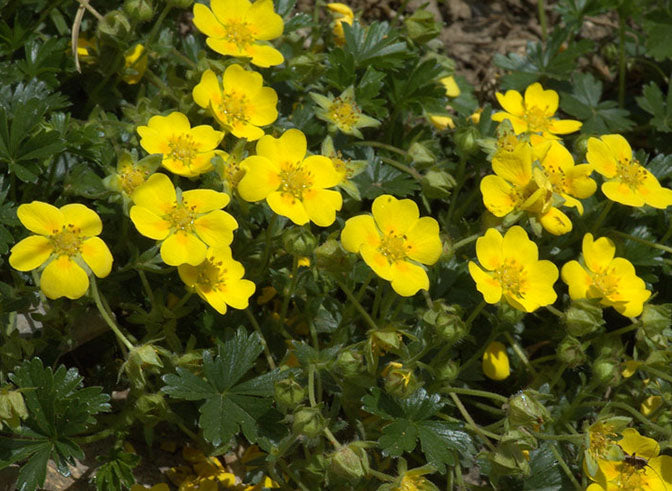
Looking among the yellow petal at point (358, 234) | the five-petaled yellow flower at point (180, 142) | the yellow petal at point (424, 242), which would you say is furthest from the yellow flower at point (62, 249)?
the yellow petal at point (424, 242)

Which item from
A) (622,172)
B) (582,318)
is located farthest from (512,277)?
(622,172)

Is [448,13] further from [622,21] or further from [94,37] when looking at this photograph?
[94,37]

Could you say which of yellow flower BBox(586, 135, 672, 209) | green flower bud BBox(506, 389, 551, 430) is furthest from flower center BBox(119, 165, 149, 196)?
yellow flower BBox(586, 135, 672, 209)

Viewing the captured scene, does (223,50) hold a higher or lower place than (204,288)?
higher

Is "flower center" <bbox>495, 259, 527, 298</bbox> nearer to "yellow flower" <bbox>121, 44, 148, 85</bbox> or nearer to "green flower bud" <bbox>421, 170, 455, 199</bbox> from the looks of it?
"green flower bud" <bbox>421, 170, 455, 199</bbox>

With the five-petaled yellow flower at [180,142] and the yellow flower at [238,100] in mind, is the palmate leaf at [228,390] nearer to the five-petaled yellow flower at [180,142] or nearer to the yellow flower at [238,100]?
the five-petaled yellow flower at [180,142]

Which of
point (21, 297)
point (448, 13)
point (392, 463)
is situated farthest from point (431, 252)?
point (448, 13)
